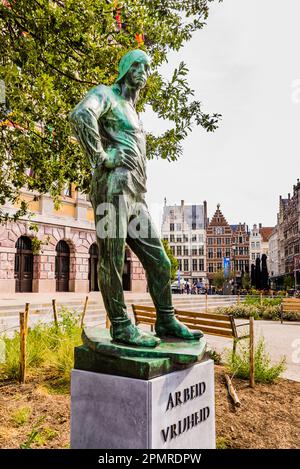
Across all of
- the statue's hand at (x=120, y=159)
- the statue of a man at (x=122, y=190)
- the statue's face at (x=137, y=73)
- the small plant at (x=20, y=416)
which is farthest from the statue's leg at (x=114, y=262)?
the small plant at (x=20, y=416)

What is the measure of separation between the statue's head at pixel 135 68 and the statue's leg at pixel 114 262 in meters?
1.07

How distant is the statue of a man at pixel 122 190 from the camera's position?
279cm

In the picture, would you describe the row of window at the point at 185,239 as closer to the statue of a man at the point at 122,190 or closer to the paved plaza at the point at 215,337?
the paved plaza at the point at 215,337

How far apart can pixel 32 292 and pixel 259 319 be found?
444 inches

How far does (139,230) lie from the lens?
312 cm

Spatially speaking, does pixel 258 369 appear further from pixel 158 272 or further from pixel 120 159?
pixel 120 159

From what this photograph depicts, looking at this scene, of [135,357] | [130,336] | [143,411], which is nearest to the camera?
[143,411]

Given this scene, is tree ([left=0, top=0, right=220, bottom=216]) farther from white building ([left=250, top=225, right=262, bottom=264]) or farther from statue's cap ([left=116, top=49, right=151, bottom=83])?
white building ([left=250, top=225, right=262, bottom=264])

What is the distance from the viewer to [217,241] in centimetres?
7050

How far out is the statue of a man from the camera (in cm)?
279

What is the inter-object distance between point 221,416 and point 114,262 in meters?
2.63

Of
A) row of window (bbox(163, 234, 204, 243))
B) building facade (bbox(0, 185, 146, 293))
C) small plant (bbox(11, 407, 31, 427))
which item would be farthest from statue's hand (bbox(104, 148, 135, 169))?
row of window (bbox(163, 234, 204, 243))

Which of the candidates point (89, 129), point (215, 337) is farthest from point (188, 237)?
point (89, 129)

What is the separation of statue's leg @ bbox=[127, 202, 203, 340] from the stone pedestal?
373mm
